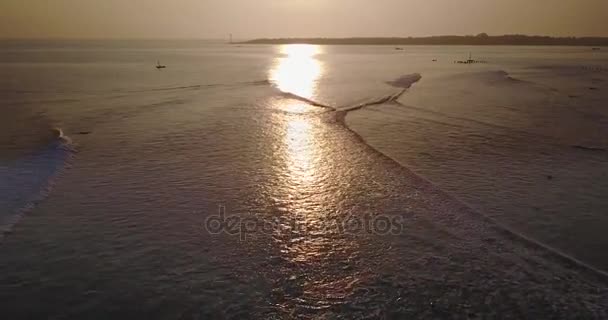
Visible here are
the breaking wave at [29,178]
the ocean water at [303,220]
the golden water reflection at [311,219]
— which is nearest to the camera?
the ocean water at [303,220]

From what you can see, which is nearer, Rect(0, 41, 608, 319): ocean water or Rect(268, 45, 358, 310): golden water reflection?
Rect(0, 41, 608, 319): ocean water

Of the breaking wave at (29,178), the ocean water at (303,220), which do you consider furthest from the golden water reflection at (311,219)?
the breaking wave at (29,178)

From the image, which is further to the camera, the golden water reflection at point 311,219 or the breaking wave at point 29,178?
the breaking wave at point 29,178

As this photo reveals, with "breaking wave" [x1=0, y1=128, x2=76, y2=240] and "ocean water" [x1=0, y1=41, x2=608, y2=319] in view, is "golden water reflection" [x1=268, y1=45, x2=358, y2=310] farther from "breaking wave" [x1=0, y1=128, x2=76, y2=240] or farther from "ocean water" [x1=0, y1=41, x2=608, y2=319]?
"breaking wave" [x1=0, y1=128, x2=76, y2=240]

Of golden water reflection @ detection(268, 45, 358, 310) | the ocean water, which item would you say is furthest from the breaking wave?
golden water reflection @ detection(268, 45, 358, 310)

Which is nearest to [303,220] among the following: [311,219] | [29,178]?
[311,219]

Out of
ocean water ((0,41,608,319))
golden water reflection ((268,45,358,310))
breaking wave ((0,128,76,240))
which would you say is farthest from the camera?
breaking wave ((0,128,76,240))

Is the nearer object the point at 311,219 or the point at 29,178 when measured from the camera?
the point at 311,219

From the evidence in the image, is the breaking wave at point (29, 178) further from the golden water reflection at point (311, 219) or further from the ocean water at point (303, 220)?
the golden water reflection at point (311, 219)

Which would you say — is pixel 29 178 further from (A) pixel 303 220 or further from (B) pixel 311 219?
(B) pixel 311 219

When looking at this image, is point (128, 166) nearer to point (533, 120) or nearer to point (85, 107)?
point (85, 107)
